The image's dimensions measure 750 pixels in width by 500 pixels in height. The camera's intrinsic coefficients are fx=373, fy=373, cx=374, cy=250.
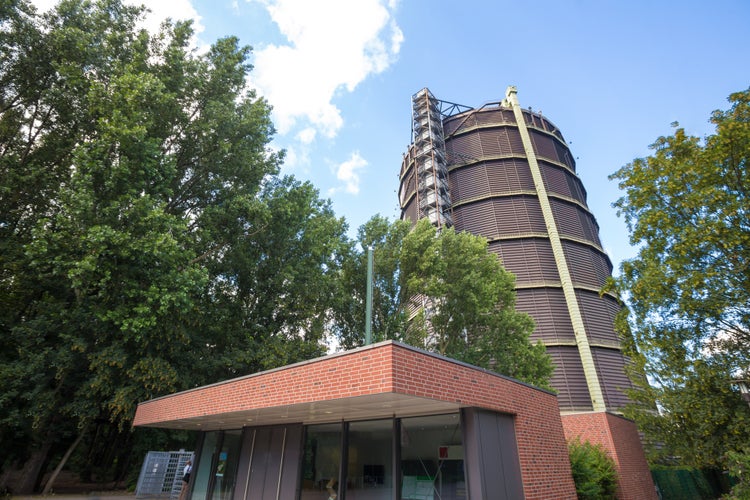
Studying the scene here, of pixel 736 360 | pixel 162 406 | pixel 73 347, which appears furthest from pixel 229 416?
pixel 736 360

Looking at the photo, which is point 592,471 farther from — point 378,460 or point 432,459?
point 378,460

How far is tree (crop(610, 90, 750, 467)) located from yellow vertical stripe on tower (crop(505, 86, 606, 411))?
9.17m

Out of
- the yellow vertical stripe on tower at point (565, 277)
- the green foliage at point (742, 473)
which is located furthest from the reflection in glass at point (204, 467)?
the yellow vertical stripe on tower at point (565, 277)

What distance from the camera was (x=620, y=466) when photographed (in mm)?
15500

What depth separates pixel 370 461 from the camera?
8492 mm

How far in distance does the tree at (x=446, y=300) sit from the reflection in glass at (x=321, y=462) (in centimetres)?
818

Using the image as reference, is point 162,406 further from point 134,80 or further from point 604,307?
point 604,307

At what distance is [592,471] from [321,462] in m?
9.36

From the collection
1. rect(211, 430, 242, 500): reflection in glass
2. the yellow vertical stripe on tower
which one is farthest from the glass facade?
the yellow vertical stripe on tower

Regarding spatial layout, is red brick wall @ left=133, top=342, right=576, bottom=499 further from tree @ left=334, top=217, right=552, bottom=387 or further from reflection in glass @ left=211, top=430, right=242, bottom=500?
tree @ left=334, top=217, right=552, bottom=387

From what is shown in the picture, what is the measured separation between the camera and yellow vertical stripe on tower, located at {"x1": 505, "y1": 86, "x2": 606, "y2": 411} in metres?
22.4

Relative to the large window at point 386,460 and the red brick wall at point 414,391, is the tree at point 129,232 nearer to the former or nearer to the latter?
the red brick wall at point 414,391

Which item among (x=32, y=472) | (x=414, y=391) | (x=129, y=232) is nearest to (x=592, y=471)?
(x=414, y=391)

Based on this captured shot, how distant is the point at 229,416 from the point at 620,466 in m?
15.8
